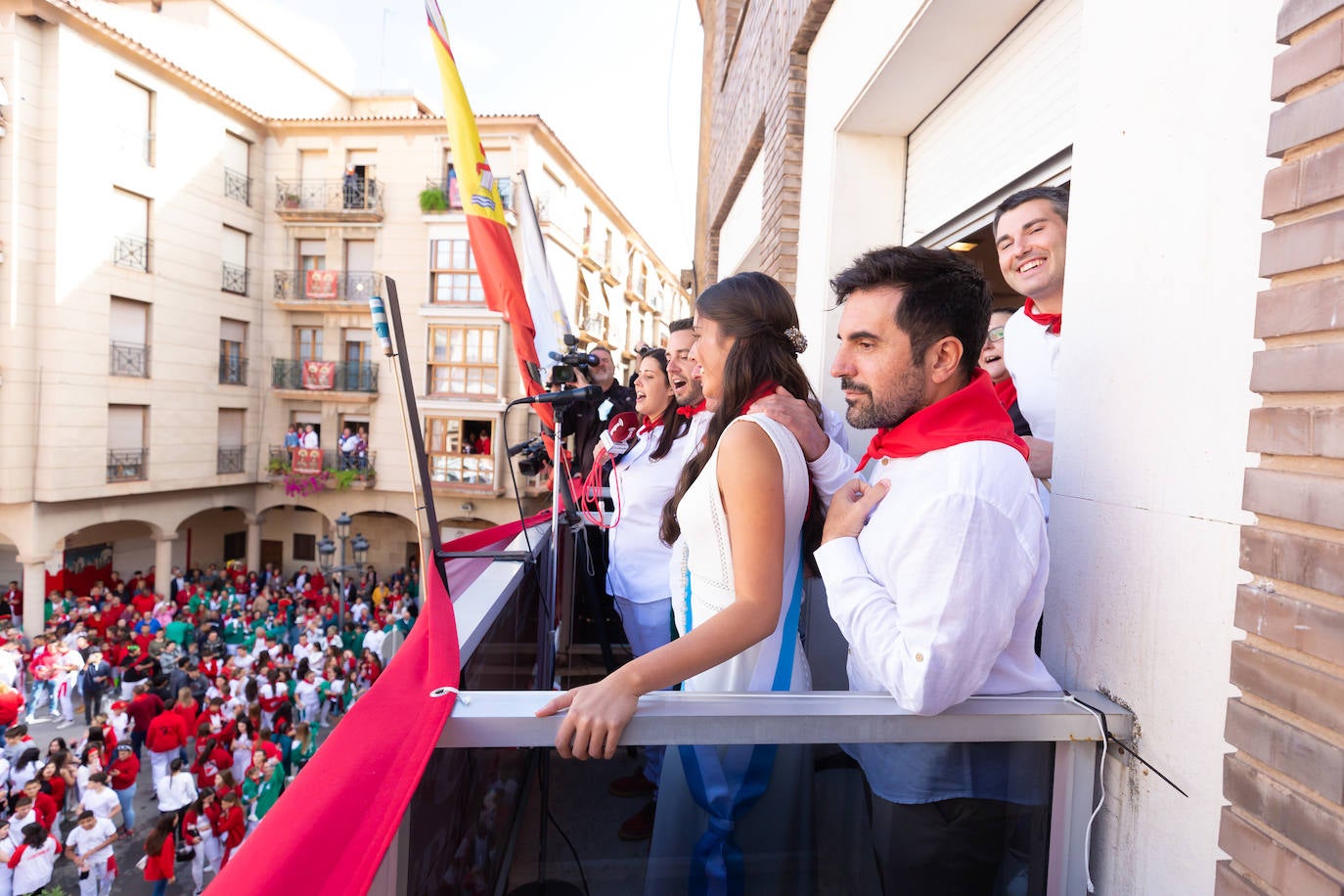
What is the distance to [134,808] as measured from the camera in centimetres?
984

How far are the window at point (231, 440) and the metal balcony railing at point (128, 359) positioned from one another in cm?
279

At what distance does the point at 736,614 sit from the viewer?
1556mm

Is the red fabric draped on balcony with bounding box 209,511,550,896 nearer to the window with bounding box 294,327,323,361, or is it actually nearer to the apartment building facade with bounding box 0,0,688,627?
the apartment building facade with bounding box 0,0,688,627

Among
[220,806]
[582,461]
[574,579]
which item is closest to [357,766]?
[574,579]

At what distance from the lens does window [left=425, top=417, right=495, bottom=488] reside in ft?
74.7

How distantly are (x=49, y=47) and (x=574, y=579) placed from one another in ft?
68.2

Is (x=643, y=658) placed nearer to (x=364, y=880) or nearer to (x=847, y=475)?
(x=364, y=880)

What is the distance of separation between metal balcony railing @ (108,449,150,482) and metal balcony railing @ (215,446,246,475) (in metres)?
2.46

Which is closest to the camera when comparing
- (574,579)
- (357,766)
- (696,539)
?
(357,766)

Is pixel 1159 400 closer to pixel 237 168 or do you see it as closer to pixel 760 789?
pixel 760 789

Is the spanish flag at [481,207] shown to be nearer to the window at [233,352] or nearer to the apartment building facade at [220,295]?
the apartment building facade at [220,295]

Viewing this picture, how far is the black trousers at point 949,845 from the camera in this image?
4.99 ft

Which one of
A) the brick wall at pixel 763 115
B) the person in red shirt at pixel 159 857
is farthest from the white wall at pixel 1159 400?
the person in red shirt at pixel 159 857

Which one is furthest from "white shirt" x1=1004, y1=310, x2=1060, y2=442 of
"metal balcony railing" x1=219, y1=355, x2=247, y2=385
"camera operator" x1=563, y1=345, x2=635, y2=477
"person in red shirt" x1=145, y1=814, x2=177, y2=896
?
"metal balcony railing" x1=219, y1=355, x2=247, y2=385
